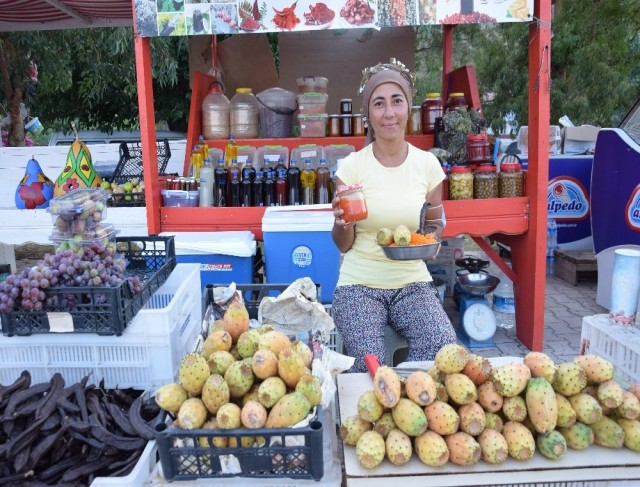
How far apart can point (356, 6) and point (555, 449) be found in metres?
2.85

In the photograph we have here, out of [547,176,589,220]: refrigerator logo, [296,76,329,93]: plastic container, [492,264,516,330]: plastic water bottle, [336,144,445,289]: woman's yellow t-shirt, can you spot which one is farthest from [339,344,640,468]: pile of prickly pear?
[547,176,589,220]: refrigerator logo

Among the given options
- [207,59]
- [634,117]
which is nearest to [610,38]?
[634,117]

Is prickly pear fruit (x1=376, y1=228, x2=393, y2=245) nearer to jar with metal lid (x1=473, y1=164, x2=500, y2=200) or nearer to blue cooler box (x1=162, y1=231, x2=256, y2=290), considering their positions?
blue cooler box (x1=162, y1=231, x2=256, y2=290)

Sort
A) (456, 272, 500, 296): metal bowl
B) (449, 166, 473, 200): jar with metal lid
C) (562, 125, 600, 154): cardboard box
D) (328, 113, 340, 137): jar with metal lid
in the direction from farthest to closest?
(562, 125, 600, 154): cardboard box, (328, 113, 340, 137): jar with metal lid, (456, 272, 500, 296): metal bowl, (449, 166, 473, 200): jar with metal lid

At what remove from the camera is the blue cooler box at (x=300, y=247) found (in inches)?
142

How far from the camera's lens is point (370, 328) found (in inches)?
98.2

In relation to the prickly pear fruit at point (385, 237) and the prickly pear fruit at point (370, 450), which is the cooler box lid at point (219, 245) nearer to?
the prickly pear fruit at point (385, 237)

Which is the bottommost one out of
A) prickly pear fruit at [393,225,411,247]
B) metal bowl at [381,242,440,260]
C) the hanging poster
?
metal bowl at [381,242,440,260]

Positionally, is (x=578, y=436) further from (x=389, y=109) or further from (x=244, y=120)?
(x=244, y=120)

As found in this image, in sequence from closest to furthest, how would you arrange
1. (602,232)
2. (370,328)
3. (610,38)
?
(370,328), (602,232), (610,38)

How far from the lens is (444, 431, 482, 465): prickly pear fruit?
143cm

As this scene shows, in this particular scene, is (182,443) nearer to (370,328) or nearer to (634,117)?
(370,328)

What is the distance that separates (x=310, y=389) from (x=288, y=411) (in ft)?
0.33

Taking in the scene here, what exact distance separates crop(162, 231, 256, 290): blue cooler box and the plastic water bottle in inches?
92.6
